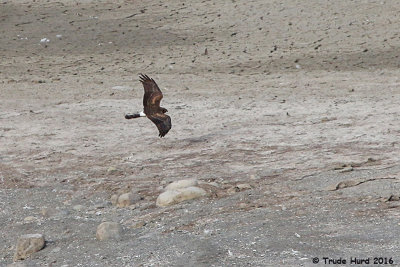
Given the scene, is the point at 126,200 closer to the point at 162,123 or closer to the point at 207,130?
the point at 162,123

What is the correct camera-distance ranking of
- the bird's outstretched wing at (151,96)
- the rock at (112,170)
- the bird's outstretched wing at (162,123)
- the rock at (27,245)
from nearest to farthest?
the rock at (27,245) < the bird's outstretched wing at (162,123) < the bird's outstretched wing at (151,96) < the rock at (112,170)

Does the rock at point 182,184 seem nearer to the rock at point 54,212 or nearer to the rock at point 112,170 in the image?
the rock at point 54,212

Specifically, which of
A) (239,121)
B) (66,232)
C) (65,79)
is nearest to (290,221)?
(66,232)

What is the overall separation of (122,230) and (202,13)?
34.4 feet

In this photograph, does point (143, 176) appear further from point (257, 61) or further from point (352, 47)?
point (352, 47)

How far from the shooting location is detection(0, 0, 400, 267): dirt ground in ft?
25.2

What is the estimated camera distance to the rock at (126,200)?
29.2 feet

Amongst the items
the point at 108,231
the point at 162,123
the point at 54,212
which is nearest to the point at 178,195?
the point at 162,123

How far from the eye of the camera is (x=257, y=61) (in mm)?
15547

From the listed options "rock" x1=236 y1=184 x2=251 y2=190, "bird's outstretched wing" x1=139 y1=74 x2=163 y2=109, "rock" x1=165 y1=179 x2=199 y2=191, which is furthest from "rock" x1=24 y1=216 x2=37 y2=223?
"rock" x1=236 y1=184 x2=251 y2=190

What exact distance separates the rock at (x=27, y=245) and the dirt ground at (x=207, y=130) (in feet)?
0.30

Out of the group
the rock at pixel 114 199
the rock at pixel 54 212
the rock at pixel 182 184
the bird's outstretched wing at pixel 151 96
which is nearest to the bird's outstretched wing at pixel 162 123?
the bird's outstretched wing at pixel 151 96

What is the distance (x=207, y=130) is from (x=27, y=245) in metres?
4.01

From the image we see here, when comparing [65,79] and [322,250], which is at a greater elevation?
[322,250]
